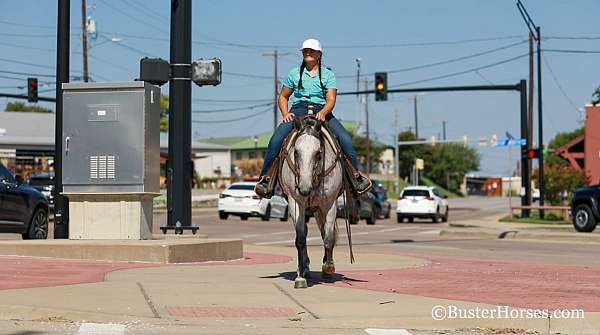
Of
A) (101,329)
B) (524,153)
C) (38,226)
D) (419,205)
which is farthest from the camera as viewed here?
(419,205)

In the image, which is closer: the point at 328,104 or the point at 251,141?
the point at 328,104

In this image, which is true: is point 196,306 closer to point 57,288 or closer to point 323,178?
point 57,288

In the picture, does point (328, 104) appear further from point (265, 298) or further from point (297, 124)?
point (265, 298)

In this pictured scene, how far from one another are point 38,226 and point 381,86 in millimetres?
25628

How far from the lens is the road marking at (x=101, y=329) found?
809 centimetres

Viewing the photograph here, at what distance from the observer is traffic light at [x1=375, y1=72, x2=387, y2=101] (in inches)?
1780

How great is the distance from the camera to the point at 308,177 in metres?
11.1

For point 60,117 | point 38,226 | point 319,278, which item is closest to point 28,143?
point 38,226

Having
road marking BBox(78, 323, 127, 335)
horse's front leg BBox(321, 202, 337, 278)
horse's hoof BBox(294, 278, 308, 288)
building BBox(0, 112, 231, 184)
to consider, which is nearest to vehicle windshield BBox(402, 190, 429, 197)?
building BBox(0, 112, 231, 184)

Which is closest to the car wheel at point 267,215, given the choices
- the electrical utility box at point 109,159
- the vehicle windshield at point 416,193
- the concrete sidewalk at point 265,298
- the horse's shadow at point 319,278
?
the vehicle windshield at point 416,193

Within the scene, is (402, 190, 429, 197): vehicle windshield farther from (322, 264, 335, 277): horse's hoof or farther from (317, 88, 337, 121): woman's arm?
(317, 88, 337, 121): woman's arm

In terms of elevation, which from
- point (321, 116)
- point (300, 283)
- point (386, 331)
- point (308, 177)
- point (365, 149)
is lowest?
point (386, 331)

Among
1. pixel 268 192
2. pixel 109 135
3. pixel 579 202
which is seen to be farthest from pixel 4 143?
pixel 268 192

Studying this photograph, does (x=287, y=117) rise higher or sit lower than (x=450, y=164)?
lower
